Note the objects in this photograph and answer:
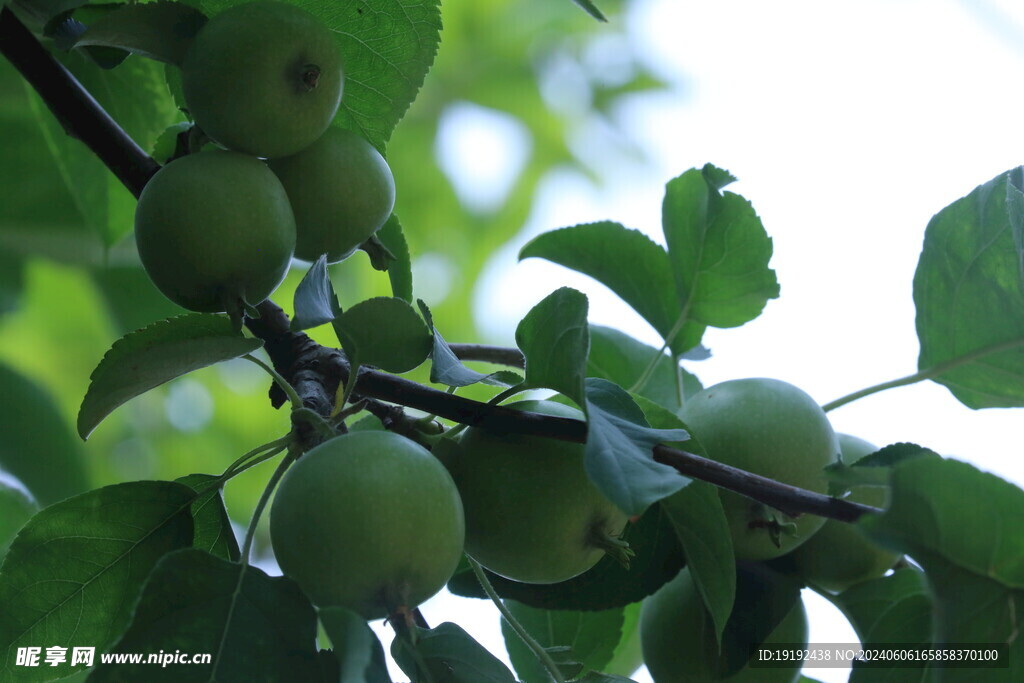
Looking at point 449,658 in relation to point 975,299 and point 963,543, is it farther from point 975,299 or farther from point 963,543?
point 975,299

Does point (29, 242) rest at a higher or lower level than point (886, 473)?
lower

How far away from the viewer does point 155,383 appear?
0.60 metres

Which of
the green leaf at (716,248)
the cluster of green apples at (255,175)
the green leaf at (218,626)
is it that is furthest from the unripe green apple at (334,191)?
the green leaf at (716,248)

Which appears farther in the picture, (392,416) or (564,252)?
(564,252)

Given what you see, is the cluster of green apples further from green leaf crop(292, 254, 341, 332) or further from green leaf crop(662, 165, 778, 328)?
green leaf crop(662, 165, 778, 328)

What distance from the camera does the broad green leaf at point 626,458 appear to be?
52cm

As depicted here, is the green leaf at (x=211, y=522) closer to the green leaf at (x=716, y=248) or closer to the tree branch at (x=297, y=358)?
the tree branch at (x=297, y=358)

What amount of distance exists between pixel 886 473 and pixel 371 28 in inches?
19.0

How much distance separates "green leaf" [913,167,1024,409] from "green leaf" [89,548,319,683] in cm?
59

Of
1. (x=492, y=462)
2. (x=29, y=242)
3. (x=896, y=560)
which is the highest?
(x=492, y=462)

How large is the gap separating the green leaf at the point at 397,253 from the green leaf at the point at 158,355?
0.20 meters

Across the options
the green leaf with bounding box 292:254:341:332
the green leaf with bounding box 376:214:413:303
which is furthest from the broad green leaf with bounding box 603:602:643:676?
the green leaf with bounding box 292:254:341:332

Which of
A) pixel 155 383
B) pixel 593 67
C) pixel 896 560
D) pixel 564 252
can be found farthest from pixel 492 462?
pixel 593 67

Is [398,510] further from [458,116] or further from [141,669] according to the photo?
[458,116]
